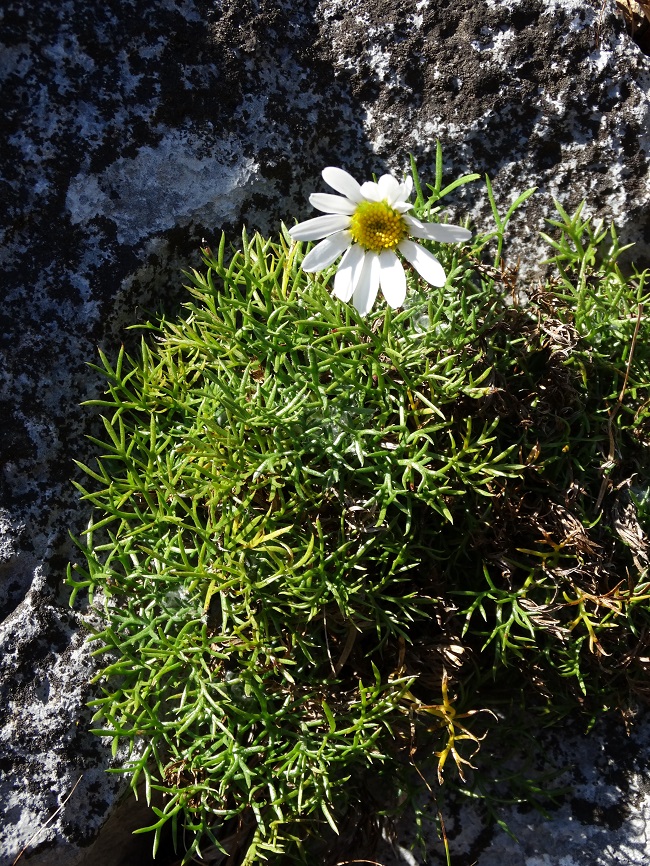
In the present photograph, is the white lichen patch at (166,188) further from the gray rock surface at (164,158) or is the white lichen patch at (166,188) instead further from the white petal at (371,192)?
the white petal at (371,192)

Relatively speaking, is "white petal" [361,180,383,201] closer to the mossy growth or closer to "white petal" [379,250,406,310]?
"white petal" [379,250,406,310]

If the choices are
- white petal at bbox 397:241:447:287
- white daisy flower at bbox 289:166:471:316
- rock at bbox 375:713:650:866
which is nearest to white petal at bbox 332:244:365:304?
white daisy flower at bbox 289:166:471:316

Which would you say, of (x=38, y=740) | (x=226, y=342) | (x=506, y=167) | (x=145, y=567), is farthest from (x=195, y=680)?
(x=506, y=167)

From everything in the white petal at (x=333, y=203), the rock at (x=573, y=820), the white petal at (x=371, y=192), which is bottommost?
the rock at (x=573, y=820)

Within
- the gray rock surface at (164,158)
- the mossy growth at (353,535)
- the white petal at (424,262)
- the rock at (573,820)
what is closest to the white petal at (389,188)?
the white petal at (424,262)

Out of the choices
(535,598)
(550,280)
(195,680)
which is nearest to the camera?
(195,680)

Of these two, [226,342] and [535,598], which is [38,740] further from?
[535,598]
